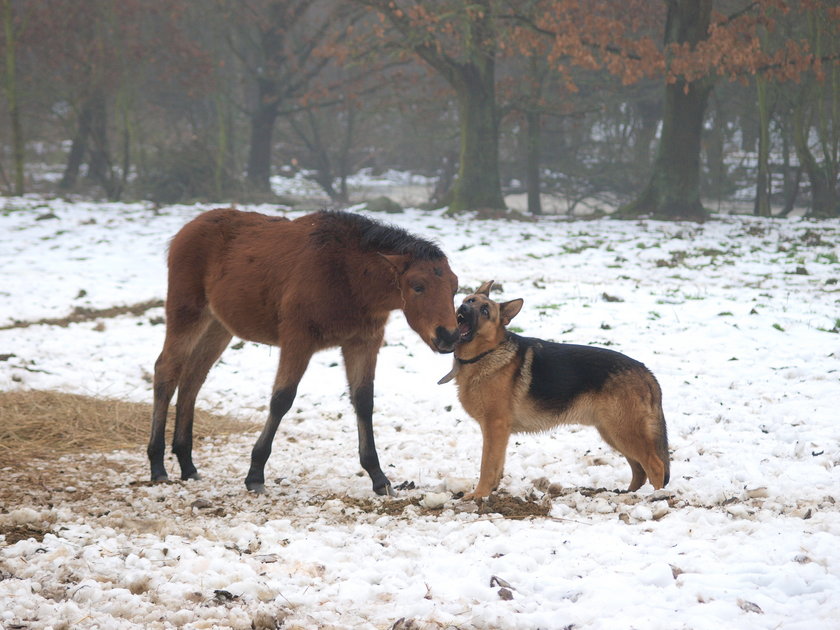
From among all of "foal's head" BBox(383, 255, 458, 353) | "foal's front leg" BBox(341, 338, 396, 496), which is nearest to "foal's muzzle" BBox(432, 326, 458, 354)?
"foal's head" BBox(383, 255, 458, 353)

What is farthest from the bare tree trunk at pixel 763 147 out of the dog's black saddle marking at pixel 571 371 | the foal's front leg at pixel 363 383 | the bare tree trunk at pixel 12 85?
the bare tree trunk at pixel 12 85

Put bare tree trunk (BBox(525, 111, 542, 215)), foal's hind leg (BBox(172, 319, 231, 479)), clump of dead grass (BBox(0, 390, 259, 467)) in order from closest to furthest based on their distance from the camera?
foal's hind leg (BBox(172, 319, 231, 479)) → clump of dead grass (BBox(0, 390, 259, 467)) → bare tree trunk (BBox(525, 111, 542, 215))

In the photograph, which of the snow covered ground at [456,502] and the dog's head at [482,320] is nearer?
the snow covered ground at [456,502]

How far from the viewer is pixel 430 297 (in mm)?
5594

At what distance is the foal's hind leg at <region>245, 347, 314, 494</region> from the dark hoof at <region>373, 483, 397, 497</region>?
876 millimetres

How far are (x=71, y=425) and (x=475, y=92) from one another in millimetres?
18227

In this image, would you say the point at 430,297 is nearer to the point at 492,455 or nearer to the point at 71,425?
the point at 492,455

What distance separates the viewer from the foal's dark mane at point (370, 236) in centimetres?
587

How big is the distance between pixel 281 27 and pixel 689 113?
1614 centimetres

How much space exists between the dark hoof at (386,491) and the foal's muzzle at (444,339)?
4.25 ft

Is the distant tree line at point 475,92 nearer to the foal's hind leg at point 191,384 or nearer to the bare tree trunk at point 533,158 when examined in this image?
the bare tree trunk at point 533,158

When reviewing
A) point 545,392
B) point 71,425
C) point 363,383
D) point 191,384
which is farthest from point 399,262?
point 71,425

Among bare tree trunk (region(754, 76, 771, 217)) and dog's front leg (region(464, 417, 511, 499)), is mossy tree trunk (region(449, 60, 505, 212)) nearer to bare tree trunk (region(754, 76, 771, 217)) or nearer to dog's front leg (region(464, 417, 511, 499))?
bare tree trunk (region(754, 76, 771, 217))

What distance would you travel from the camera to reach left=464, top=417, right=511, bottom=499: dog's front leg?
5672 millimetres
